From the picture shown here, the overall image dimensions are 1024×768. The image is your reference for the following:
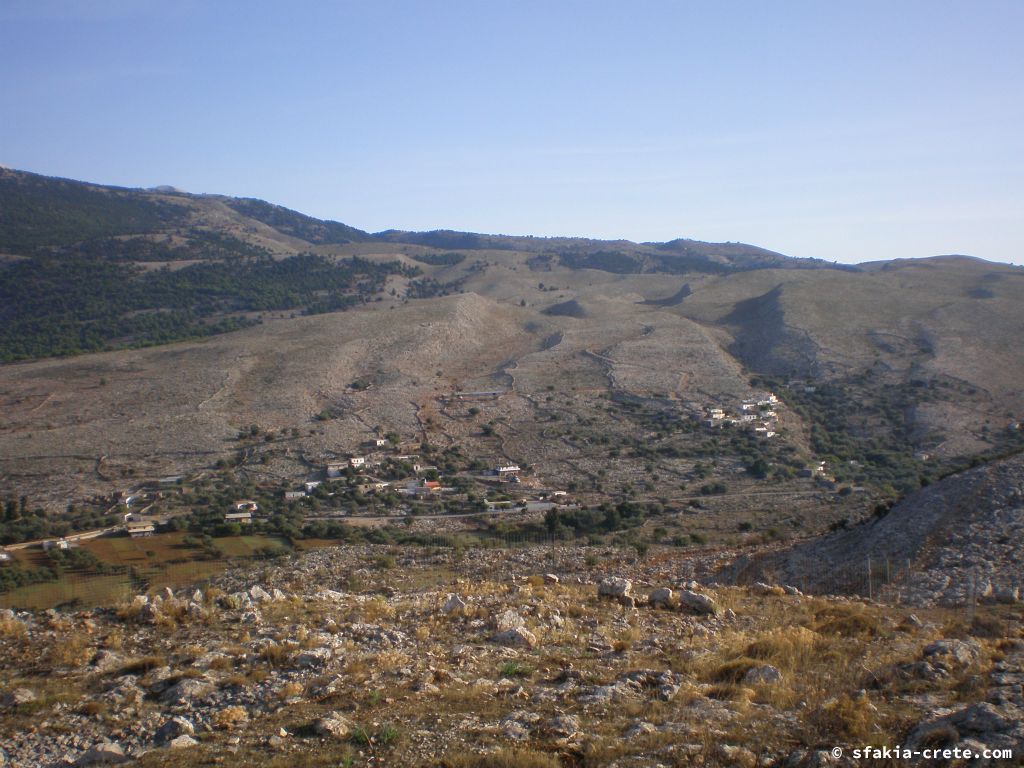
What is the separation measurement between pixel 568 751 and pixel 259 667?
3.63 metres

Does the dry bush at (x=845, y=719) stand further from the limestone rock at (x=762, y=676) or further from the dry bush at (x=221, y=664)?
the dry bush at (x=221, y=664)

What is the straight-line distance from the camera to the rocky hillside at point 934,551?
12.7 metres

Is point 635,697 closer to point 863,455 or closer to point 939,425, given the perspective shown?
point 863,455

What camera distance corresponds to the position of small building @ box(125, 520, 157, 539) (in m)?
22.1

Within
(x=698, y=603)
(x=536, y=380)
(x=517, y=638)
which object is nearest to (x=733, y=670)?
(x=517, y=638)

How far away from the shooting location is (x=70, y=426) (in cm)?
3644

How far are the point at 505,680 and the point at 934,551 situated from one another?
1000 cm

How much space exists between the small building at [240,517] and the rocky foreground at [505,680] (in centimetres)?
1281

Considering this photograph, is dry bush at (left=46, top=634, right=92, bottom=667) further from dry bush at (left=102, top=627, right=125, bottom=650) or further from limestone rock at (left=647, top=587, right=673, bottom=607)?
limestone rock at (left=647, top=587, right=673, bottom=607)

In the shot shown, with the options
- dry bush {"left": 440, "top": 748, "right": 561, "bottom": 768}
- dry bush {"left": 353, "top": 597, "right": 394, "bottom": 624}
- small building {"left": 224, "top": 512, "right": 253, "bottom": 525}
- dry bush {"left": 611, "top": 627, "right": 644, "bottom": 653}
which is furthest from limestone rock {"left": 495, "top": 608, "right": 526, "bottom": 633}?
small building {"left": 224, "top": 512, "right": 253, "bottom": 525}

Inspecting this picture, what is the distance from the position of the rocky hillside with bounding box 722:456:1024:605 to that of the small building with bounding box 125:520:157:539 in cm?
A: 1593

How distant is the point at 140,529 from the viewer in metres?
22.7

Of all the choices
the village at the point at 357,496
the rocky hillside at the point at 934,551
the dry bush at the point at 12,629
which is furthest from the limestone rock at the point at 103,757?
the village at the point at 357,496

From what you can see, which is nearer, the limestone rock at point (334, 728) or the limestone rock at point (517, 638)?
the limestone rock at point (334, 728)
